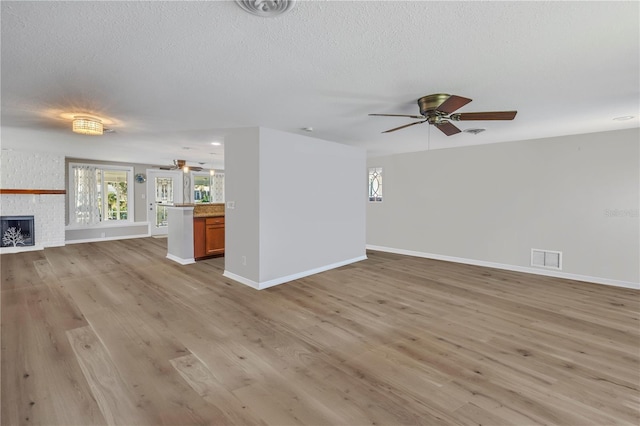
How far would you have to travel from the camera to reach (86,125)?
3.45 m

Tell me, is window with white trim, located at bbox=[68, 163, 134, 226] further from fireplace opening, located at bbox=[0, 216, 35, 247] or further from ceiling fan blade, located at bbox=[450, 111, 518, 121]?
ceiling fan blade, located at bbox=[450, 111, 518, 121]

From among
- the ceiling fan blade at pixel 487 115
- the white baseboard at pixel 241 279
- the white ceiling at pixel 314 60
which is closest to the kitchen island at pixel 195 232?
the white baseboard at pixel 241 279

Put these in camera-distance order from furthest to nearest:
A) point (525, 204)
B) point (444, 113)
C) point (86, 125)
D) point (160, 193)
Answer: point (160, 193)
point (525, 204)
point (86, 125)
point (444, 113)

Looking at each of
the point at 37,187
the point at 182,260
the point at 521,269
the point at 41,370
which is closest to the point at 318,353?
the point at 41,370

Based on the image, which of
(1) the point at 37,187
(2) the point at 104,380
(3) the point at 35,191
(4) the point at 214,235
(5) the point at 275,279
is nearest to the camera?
(2) the point at 104,380

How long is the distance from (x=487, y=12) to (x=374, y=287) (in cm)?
345

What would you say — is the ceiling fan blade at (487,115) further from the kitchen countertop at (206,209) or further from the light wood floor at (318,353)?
the kitchen countertop at (206,209)

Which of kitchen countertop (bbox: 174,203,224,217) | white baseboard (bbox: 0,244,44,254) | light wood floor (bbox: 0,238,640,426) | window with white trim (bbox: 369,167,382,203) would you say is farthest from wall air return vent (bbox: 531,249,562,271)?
white baseboard (bbox: 0,244,44,254)

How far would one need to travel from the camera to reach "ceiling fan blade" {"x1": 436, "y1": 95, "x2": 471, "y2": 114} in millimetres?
2394

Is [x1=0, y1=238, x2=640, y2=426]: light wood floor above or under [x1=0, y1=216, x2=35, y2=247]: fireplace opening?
under

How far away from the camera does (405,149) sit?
6.12 metres

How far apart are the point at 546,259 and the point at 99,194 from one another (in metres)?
10.3

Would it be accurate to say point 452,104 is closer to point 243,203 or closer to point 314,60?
point 314,60

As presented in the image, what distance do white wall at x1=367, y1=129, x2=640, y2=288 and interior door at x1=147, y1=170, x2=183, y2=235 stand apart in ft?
22.1
